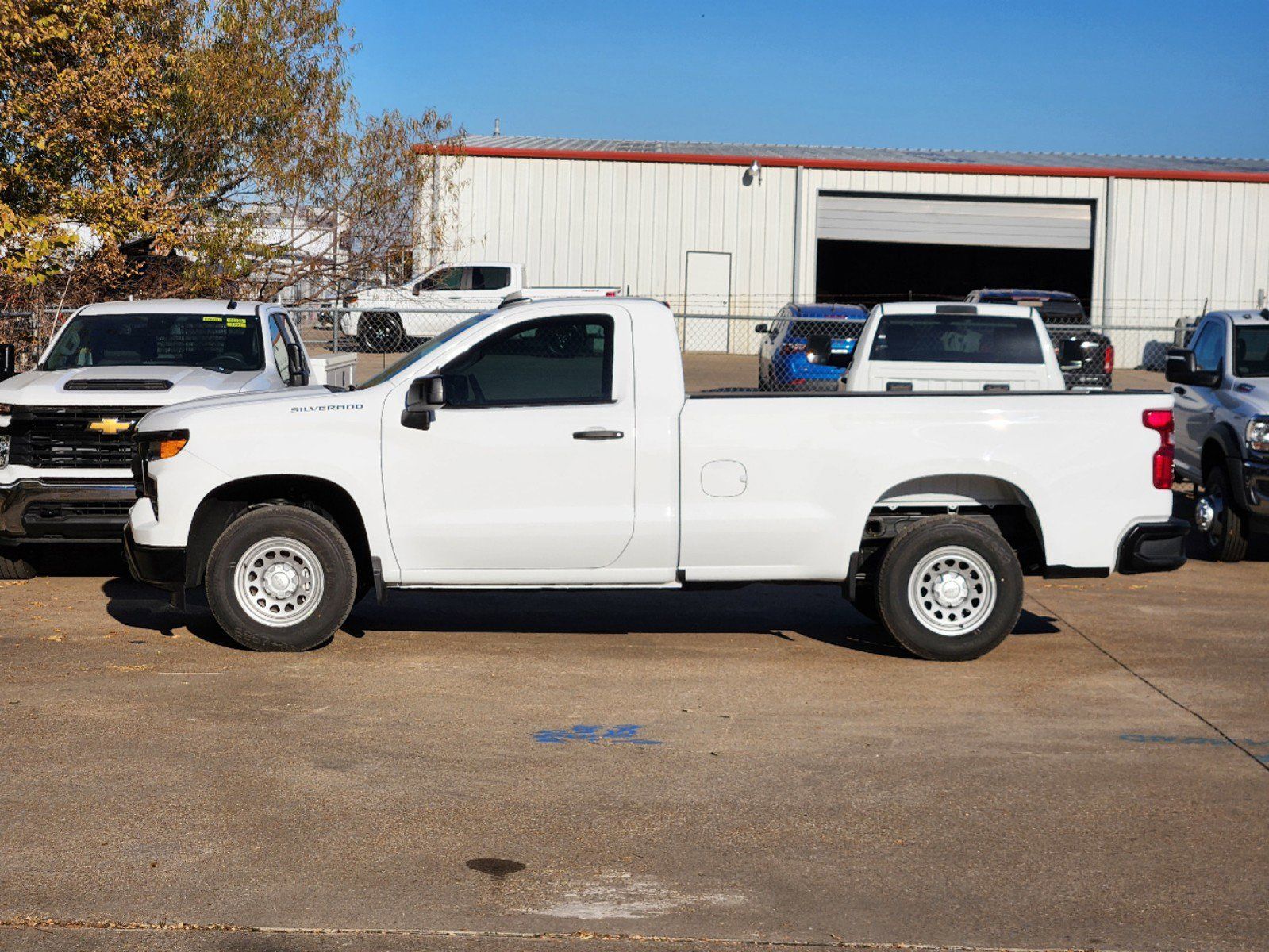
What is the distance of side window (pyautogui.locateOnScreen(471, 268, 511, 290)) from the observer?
32469mm

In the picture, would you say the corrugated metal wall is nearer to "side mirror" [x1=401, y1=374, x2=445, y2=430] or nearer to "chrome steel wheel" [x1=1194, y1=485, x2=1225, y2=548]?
"chrome steel wheel" [x1=1194, y1=485, x2=1225, y2=548]

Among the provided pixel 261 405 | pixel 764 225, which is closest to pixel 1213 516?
pixel 261 405

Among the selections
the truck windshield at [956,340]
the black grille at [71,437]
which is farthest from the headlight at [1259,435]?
the black grille at [71,437]

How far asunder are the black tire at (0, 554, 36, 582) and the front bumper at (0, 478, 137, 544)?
0.82 m

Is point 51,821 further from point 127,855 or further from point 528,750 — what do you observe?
point 528,750

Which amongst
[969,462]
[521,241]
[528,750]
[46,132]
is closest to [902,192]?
[521,241]

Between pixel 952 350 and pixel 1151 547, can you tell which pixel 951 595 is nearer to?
pixel 1151 547

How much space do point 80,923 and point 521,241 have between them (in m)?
33.8

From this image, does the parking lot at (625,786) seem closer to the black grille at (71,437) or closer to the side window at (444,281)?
the black grille at (71,437)

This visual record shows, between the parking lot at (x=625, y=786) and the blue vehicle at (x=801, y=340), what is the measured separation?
10.0 meters

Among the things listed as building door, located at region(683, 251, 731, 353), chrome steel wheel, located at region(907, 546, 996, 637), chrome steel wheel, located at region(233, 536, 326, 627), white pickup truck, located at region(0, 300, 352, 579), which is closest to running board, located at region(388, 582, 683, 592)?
chrome steel wheel, located at region(233, 536, 326, 627)

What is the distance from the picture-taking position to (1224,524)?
12.0 m

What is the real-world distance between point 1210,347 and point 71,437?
356 inches

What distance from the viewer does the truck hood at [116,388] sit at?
400 inches
